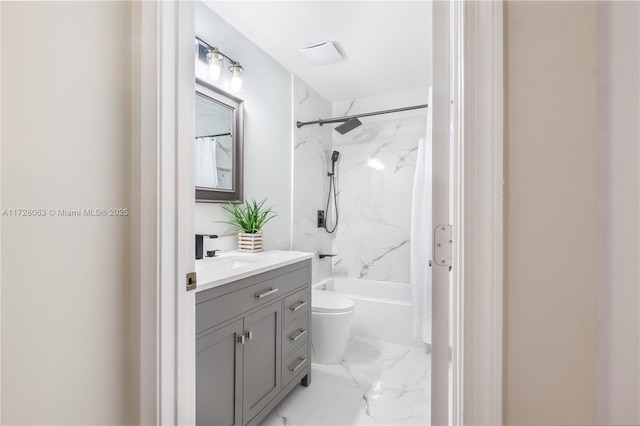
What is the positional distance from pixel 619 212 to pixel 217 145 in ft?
6.20

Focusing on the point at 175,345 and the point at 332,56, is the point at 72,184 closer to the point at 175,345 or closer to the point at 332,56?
the point at 175,345

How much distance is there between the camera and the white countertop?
1.23m

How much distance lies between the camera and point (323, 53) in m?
2.25

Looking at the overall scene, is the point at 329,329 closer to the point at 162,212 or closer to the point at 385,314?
the point at 385,314

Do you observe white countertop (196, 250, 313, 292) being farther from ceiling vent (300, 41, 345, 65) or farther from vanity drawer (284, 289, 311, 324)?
ceiling vent (300, 41, 345, 65)

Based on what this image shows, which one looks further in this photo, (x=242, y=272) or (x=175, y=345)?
(x=242, y=272)

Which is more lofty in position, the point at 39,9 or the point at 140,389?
the point at 39,9

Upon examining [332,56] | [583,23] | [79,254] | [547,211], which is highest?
[332,56]

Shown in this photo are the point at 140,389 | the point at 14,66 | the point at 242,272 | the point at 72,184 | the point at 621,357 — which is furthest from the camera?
the point at 242,272

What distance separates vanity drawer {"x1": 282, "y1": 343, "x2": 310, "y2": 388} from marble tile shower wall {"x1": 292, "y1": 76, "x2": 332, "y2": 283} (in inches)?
37.6

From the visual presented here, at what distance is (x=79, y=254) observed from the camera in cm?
79

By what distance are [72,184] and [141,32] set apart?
47 cm

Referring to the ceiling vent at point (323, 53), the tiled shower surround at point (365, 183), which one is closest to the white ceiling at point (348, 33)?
the ceiling vent at point (323, 53)

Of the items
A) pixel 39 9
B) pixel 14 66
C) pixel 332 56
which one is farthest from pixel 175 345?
pixel 332 56
